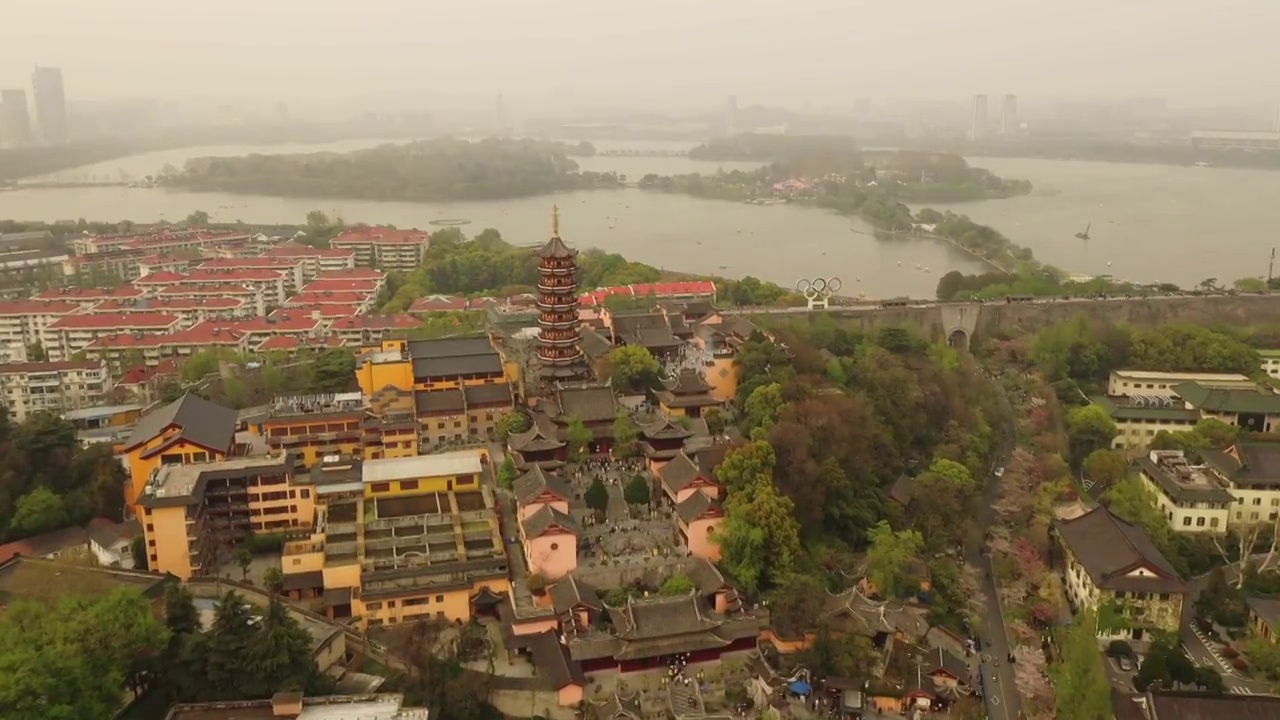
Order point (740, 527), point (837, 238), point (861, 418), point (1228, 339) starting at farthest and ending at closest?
1. point (837, 238)
2. point (1228, 339)
3. point (861, 418)
4. point (740, 527)

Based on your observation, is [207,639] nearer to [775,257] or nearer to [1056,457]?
[1056,457]

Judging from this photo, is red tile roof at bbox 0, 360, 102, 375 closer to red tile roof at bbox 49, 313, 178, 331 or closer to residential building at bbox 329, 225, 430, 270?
red tile roof at bbox 49, 313, 178, 331

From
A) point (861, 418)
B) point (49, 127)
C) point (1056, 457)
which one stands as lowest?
point (1056, 457)

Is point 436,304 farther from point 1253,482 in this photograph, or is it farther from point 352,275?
point 1253,482

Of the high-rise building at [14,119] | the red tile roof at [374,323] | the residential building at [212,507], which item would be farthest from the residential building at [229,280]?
the high-rise building at [14,119]

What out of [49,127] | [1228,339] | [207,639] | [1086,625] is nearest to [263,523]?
[207,639]

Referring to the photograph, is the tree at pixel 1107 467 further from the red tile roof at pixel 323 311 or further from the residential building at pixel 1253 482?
the red tile roof at pixel 323 311

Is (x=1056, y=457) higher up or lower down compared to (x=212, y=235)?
lower down
